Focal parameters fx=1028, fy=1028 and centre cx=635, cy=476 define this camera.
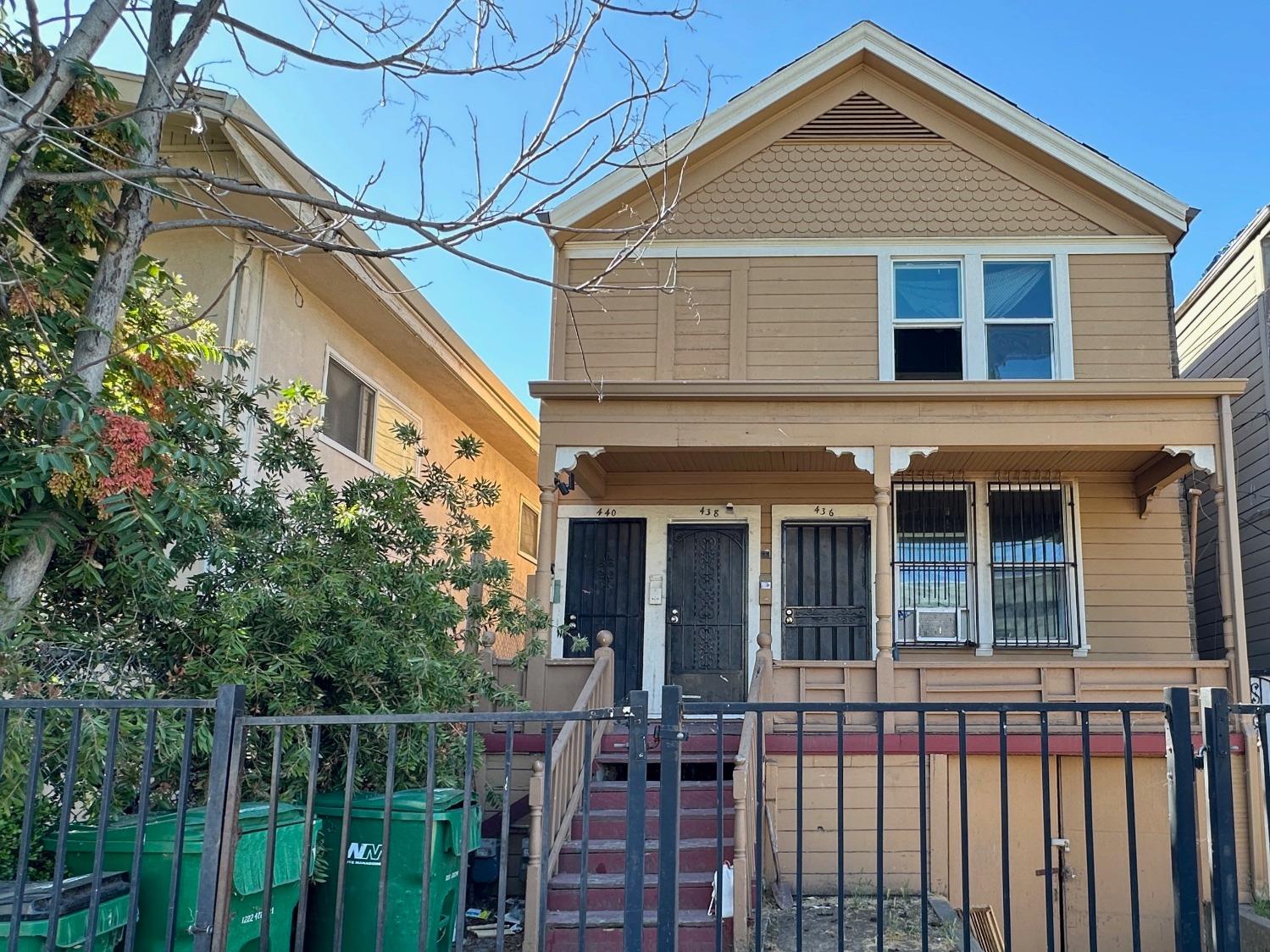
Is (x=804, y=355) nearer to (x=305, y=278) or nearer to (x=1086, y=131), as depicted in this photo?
(x=1086, y=131)

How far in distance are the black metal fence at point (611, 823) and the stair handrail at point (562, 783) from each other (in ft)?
0.34

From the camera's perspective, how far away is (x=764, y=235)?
10266mm

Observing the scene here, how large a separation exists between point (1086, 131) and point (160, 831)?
10.1m

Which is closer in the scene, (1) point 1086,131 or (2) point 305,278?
(2) point 305,278

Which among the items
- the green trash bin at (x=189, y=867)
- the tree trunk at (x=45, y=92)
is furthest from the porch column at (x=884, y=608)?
the tree trunk at (x=45, y=92)

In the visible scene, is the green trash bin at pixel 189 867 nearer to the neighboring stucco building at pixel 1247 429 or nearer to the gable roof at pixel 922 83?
the gable roof at pixel 922 83

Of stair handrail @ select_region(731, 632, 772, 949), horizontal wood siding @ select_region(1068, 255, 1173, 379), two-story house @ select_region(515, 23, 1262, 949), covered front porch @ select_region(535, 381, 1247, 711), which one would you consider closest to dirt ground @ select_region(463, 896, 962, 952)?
stair handrail @ select_region(731, 632, 772, 949)

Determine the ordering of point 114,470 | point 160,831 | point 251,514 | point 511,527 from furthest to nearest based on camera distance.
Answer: point 511,527 → point 251,514 → point 114,470 → point 160,831

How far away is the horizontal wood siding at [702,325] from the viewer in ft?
32.6

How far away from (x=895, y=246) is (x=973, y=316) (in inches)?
40.7

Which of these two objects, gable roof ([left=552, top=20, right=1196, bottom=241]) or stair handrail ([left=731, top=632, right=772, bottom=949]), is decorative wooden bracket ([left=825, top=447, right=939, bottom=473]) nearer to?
stair handrail ([left=731, top=632, right=772, bottom=949])

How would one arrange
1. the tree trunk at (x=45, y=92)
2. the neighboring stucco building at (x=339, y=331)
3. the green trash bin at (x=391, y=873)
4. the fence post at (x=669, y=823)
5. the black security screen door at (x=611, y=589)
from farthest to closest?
the black security screen door at (x=611, y=589) → the neighboring stucco building at (x=339, y=331) → the green trash bin at (x=391, y=873) → the tree trunk at (x=45, y=92) → the fence post at (x=669, y=823)

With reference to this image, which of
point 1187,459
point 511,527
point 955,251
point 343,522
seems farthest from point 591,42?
point 511,527

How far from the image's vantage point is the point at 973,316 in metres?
9.91
